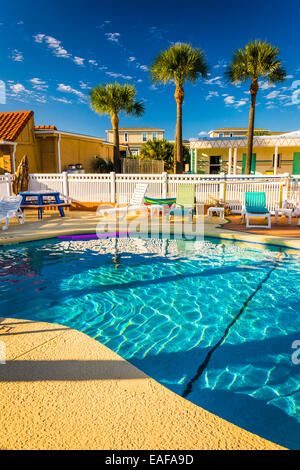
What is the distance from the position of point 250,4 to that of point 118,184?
61.8 ft

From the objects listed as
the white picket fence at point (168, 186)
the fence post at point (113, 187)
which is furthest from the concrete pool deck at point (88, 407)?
the fence post at point (113, 187)

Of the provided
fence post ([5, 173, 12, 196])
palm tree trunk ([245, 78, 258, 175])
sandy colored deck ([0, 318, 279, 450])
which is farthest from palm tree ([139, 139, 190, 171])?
sandy colored deck ([0, 318, 279, 450])

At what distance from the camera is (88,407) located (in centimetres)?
216

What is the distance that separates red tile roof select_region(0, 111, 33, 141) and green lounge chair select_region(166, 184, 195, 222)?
8.90 m

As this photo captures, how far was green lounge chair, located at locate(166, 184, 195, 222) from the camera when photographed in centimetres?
1035

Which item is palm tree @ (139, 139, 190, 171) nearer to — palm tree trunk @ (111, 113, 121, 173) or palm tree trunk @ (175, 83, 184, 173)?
palm tree trunk @ (111, 113, 121, 173)

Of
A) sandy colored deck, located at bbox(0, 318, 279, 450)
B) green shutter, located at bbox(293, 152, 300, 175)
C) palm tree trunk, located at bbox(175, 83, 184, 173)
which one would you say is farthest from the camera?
green shutter, located at bbox(293, 152, 300, 175)

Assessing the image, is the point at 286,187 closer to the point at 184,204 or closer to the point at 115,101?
the point at 184,204

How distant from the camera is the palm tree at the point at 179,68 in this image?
53.3 ft

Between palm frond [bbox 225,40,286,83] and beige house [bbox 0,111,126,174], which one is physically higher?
palm frond [bbox 225,40,286,83]

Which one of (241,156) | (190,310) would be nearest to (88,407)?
(190,310)

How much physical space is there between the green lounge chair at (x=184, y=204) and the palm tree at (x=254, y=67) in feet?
25.1

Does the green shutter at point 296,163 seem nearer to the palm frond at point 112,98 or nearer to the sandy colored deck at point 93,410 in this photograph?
the palm frond at point 112,98
